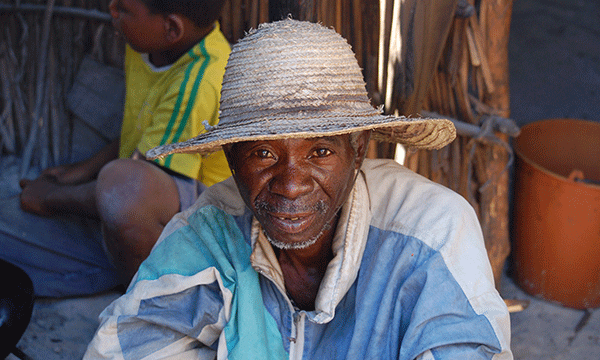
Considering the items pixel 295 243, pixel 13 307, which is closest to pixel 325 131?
pixel 295 243

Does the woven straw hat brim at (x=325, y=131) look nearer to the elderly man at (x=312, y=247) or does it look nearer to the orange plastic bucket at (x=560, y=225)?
the elderly man at (x=312, y=247)

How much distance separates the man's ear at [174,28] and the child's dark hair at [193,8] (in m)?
0.03

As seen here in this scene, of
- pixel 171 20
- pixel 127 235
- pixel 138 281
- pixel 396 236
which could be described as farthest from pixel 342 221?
pixel 171 20

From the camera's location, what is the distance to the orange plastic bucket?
252 cm

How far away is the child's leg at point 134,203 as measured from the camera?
85.0 inches

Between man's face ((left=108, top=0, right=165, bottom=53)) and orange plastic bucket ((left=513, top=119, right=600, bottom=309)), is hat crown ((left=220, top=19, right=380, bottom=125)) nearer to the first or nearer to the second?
man's face ((left=108, top=0, right=165, bottom=53))

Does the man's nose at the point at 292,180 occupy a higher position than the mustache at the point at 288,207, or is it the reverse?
the man's nose at the point at 292,180

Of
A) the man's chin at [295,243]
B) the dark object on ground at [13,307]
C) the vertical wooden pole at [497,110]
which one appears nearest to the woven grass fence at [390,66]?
the vertical wooden pole at [497,110]

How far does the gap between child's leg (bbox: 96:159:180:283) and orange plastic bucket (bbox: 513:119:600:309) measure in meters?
1.61

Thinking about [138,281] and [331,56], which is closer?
[331,56]

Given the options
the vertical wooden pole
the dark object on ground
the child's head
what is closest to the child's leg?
the dark object on ground

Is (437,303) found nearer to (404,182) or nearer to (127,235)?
(404,182)

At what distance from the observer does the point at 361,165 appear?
1524 millimetres

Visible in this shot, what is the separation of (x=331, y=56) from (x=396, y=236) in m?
0.46
